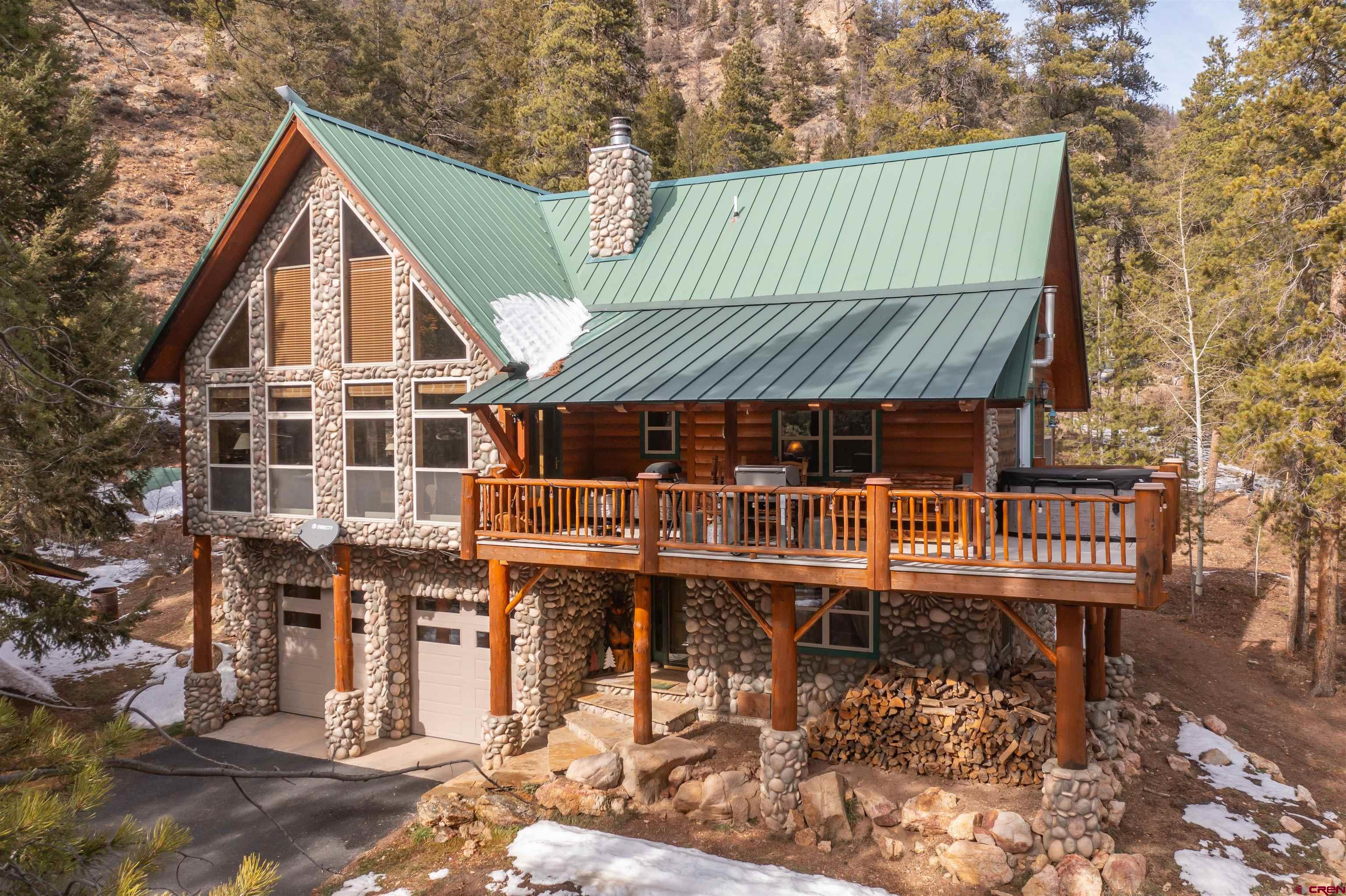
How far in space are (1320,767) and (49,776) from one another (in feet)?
55.8

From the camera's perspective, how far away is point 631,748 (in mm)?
11711

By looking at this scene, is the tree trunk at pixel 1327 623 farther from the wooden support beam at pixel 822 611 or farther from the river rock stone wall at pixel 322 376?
the river rock stone wall at pixel 322 376

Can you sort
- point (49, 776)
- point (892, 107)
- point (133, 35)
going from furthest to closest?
point (133, 35)
point (892, 107)
point (49, 776)

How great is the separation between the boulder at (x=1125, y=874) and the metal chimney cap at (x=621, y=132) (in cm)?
1379

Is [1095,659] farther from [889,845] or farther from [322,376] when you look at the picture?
[322,376]

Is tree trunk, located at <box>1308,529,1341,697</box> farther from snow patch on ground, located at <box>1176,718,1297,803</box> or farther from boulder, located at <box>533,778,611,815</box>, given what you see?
boulder, located at <box>533,778,611,815</box>

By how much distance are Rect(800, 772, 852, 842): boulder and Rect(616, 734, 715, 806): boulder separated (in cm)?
172

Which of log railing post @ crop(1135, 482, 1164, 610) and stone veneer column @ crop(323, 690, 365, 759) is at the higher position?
Answer: log railing post @ crop(1135, 482, 1164, 610)

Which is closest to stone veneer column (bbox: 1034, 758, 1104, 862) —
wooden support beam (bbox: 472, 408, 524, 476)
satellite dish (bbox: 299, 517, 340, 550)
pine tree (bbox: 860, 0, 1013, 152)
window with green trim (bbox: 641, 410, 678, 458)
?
window with green trim (bbox: 641, 410, 678, 458)

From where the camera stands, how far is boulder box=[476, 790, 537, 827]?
1102 centimetres

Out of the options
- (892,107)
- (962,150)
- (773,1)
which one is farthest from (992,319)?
(773,1)

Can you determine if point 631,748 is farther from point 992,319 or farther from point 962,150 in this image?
point 962,150

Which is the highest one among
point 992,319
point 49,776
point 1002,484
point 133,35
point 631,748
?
point 133,35

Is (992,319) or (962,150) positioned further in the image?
(962,150)
